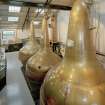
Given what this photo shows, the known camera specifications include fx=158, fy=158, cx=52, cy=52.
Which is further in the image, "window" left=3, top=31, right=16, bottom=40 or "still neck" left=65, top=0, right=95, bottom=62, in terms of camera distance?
"window" left=3, top=31, right=16, bottom=40

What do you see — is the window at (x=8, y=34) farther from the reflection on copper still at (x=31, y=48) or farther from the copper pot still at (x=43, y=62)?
the copper pot still at (x=43, y=62)

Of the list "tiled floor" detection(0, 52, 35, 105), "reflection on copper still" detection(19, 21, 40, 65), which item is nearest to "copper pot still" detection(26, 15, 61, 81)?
"tiled floor" detection(0, 52, 35, 105)

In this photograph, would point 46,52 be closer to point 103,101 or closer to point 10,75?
point 103,101

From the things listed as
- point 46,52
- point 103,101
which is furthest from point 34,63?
point 103,101

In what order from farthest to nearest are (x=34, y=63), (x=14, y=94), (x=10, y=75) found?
(x=10, y=75) → (x=14, y=94) → (x=34, y=63)

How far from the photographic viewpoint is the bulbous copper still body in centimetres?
74

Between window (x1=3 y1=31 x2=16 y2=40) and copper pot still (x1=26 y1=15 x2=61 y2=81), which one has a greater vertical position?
window (x1=3 y1=31 x2=16 y2=40)

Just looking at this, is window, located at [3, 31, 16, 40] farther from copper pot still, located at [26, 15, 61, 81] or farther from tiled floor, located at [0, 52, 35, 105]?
copper pot still, located at [26, 15, 61, 81]

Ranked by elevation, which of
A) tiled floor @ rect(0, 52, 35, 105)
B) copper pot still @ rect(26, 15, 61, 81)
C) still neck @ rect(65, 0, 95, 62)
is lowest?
tiled floor @ rect(0, 52, 35, 105)

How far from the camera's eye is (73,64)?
2.74ft

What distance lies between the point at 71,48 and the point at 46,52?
736 mm

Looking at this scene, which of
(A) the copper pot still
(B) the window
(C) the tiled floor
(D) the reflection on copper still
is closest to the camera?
(A) the copper pot still

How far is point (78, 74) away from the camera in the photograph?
79 centimetres

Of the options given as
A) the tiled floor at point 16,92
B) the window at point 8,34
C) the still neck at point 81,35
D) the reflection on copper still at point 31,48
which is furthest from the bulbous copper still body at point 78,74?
the window at point 8,34
